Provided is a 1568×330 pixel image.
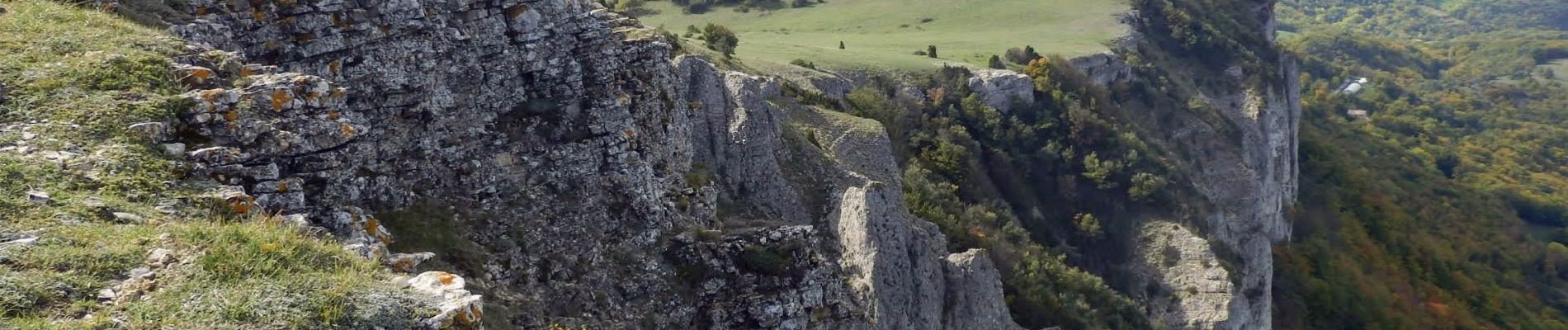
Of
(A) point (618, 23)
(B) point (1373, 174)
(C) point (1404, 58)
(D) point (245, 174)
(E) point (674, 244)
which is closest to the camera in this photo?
(D) point (245, 174)

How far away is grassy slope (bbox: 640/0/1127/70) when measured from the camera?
165 feet

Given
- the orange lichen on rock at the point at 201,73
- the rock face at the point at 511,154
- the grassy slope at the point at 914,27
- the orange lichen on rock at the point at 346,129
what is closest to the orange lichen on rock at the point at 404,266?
the rock face at the point at 511,154

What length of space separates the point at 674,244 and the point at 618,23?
14.3ft

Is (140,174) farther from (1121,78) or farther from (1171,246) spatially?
(1121,78)

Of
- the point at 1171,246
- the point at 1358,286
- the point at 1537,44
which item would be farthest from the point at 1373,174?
the point at 1537,44

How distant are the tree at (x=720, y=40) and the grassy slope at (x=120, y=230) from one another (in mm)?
28622

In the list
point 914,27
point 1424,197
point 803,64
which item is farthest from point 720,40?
point 1424,197

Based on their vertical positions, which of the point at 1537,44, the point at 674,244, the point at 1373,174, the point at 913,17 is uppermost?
the point at 674,244

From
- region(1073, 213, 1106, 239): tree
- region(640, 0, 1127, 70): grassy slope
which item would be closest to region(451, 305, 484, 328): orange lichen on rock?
region(1073, 213, 1106, 239): tree

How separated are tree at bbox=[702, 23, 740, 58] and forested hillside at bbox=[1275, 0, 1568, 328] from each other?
2920 centimetres

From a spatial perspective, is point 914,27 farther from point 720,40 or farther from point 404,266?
point 404,266

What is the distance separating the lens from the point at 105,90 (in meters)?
9.64

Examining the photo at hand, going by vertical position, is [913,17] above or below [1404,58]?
above

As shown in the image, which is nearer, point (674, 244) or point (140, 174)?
point (140, 174)
